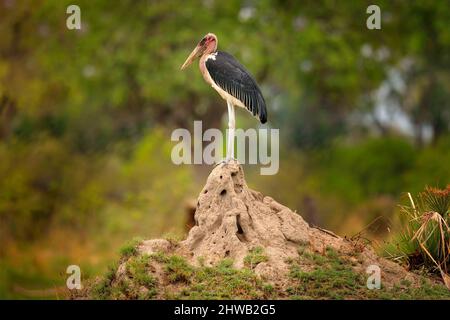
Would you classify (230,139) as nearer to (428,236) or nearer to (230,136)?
(230,136)

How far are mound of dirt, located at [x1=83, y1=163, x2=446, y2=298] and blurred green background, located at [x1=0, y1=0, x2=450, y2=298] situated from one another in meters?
13.1

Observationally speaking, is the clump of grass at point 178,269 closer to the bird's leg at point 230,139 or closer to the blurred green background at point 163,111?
the bird's leg at point 230,139

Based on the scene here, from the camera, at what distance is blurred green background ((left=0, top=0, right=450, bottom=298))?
26.5 meters

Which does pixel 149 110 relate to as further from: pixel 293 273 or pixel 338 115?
pixel 293 273

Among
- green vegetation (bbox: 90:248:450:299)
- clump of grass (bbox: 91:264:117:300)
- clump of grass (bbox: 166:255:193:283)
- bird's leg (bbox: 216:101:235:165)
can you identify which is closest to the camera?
green vegetation (bbox: 90:248:450:299)

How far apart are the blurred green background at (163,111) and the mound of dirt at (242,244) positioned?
13138mm

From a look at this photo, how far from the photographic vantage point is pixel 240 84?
11953 millimetres

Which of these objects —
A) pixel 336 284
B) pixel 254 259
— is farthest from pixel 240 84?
pixel 336 284

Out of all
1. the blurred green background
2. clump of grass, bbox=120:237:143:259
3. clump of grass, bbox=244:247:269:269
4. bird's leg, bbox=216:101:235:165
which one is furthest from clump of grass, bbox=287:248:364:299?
the blurred green background

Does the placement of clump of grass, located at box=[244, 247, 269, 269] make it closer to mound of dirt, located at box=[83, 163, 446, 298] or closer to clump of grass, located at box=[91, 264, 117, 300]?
mound of dirt, located at box=[83, 163, 446, 298]

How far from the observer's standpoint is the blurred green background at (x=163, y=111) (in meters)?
26.5

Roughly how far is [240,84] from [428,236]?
297cm

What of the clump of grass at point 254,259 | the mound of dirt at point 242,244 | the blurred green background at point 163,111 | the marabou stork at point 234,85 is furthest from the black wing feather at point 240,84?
the blurred green background at point 163,111

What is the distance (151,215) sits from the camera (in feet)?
86.2
